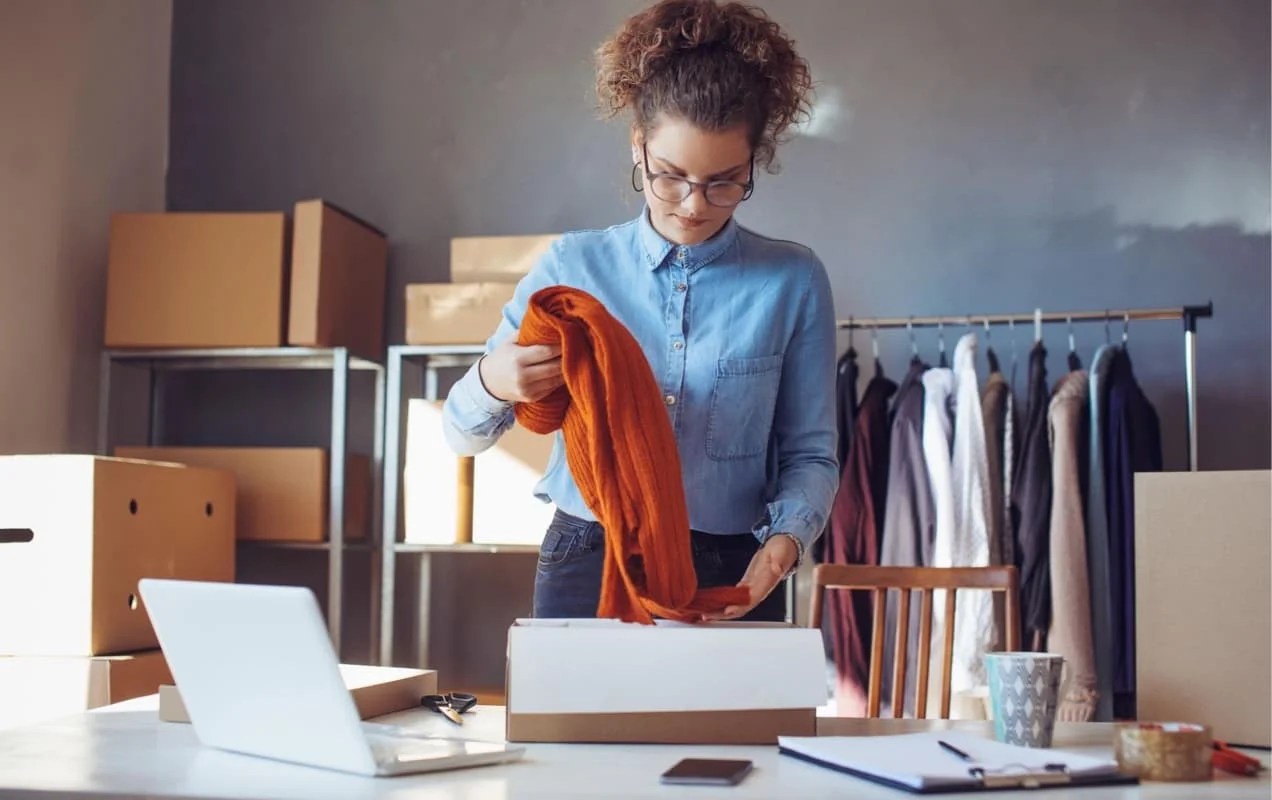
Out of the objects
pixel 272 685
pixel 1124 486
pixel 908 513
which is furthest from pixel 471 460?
pixel 272 685

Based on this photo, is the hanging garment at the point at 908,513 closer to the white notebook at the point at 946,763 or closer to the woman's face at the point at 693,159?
the woman's face at the point at 693,159

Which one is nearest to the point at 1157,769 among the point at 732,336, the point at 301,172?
the point at 732,336

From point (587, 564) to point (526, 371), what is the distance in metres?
0.37

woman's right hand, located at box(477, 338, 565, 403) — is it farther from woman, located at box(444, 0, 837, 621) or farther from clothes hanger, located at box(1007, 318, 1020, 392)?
clothes hanger, located at box(1007, 318, 1020, 392)

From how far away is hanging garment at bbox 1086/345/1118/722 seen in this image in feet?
9.51

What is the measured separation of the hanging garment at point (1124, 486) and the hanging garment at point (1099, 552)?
0.01 meters

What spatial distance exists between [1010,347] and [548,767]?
2.61 m

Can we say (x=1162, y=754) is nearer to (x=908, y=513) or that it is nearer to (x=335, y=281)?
(x=908, y=513)

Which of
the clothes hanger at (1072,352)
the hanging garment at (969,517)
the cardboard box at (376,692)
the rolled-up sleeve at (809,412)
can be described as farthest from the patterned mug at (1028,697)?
the clothes hanger at (1072,352)

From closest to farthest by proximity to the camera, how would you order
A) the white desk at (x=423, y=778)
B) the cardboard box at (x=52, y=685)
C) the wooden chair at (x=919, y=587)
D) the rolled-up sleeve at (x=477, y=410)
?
the white desk at (x=423, y=778) < the rolled-up sleeve at (x=477, y=410) < the wooden chair at (x=919, y=587) < the cardboard box at (x=52, y=685)

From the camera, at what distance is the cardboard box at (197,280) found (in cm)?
329

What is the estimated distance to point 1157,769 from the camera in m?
1.03

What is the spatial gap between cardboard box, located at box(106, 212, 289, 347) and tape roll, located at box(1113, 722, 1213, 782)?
8.50ft

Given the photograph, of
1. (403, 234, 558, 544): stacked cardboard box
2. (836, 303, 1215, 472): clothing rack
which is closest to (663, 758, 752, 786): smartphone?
(403, 234, 558, 544): stacked cardboard box
